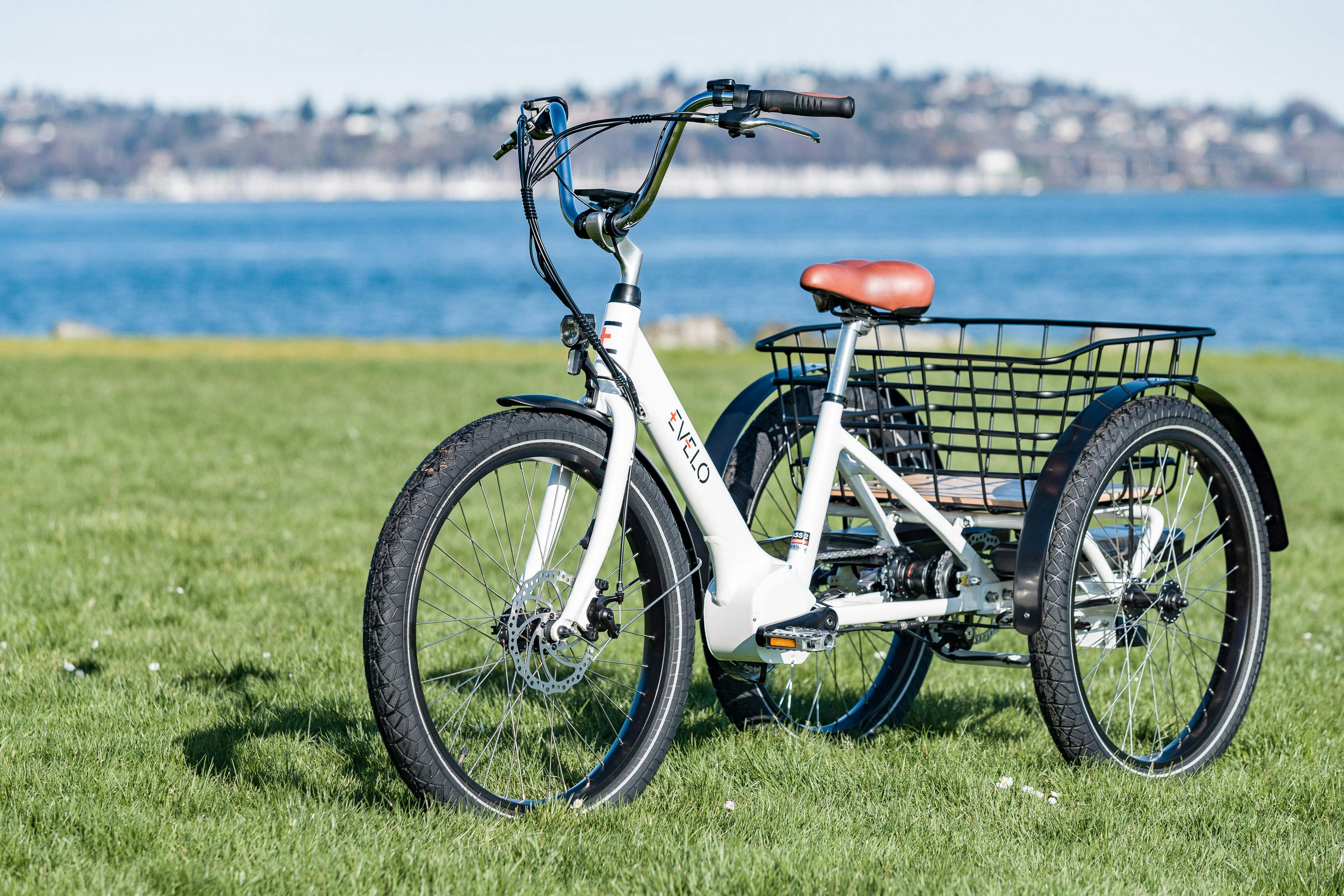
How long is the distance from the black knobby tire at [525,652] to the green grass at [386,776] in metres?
0.15

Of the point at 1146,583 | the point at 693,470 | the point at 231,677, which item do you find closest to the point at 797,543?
the point at 693,470

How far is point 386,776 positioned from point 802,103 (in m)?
1.95

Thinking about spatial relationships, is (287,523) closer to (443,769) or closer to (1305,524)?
(443,769)

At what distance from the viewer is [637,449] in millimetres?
3121

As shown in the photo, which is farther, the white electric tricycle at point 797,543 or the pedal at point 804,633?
the pedal at point 804,633

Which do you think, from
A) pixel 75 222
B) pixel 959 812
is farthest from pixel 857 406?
pixel 75 222

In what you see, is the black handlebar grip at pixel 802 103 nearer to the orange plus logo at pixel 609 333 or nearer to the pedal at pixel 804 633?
the orange plus logo at pixel 609 333

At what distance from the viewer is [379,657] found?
2.81 m

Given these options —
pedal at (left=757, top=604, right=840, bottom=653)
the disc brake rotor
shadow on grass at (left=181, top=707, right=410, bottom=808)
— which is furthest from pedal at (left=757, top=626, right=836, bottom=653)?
A: shadow on grass at (left=181, top=707, right=410, bottom=808)

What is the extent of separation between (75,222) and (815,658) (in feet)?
629

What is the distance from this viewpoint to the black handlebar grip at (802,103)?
9.60 feet

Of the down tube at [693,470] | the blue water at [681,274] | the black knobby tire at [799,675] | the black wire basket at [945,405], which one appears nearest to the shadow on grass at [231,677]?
the black knobby tire at [799,675]

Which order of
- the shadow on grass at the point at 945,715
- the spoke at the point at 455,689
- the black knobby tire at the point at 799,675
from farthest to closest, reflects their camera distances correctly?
1. the shadow on grass at the point at 945,715
2. the black knobby tire at the point at 799,675
3. the spoke at the point at 455,689

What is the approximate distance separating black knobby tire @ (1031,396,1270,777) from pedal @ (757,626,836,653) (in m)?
0.55
